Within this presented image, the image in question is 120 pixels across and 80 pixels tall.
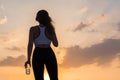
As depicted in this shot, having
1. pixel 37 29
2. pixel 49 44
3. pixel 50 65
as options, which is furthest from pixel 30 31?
pixel 50 65

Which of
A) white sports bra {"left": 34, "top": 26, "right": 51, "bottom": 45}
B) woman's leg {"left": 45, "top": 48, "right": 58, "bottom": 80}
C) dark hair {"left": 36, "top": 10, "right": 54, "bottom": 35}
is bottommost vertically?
woman's leg {"left": 45, "top": 48, "right": 58, "bottom": 80}

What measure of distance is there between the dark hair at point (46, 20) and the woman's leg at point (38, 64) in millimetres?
555

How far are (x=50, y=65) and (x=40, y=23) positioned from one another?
1024 mm

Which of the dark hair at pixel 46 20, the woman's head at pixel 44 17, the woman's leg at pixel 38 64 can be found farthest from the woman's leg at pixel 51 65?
the woman's head at pixel 44 17

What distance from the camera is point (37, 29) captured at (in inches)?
238

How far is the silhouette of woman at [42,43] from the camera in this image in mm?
5941

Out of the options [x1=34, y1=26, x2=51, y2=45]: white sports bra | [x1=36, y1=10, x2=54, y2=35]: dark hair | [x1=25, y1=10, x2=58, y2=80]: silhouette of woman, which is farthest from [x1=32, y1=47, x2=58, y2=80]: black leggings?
[x1=36, y1=10, x2=54, y2=35]: dark hair

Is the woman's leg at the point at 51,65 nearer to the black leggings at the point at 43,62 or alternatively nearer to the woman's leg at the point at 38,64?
the black leggings at the point at 43,62

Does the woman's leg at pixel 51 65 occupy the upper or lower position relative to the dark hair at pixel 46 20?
lower

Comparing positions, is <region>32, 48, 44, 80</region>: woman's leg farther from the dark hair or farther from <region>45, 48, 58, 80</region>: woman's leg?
the dark hair

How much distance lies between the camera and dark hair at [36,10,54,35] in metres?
5.99

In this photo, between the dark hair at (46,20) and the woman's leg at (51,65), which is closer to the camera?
the woman's leg at (51,65)

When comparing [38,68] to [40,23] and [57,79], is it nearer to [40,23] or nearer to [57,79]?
[57,79]

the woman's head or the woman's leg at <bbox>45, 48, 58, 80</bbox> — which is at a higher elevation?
the woman's head
